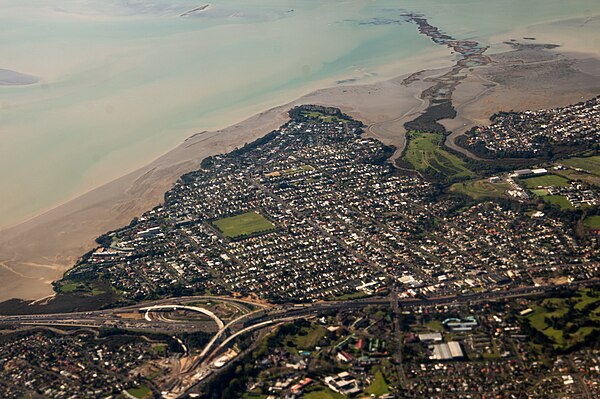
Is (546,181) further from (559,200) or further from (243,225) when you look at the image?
(243,225)

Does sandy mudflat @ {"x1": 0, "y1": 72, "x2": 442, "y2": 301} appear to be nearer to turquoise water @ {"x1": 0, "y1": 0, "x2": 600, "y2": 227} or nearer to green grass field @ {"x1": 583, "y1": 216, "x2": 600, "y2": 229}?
turquoise water @ {"x1": 0, "y1": 0, "x2": 600, "y2": 227}

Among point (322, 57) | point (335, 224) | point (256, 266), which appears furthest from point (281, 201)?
point (322, 57)

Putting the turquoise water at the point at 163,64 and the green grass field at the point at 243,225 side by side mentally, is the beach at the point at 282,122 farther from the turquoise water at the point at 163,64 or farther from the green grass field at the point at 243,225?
the green grass field at the point at 243,225

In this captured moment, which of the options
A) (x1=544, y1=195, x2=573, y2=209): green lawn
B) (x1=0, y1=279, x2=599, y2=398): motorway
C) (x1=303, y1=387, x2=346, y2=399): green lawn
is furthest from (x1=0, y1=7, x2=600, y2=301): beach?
(x1=303, y1=387, x2=346, y2=399): green lawn

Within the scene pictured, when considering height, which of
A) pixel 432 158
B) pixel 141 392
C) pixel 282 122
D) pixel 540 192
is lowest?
pixel 141 392

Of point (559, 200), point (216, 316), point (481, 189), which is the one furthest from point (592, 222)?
point (216, 316)

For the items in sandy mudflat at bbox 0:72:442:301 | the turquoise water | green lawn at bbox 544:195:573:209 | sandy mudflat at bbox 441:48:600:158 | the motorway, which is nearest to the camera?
the motorway
